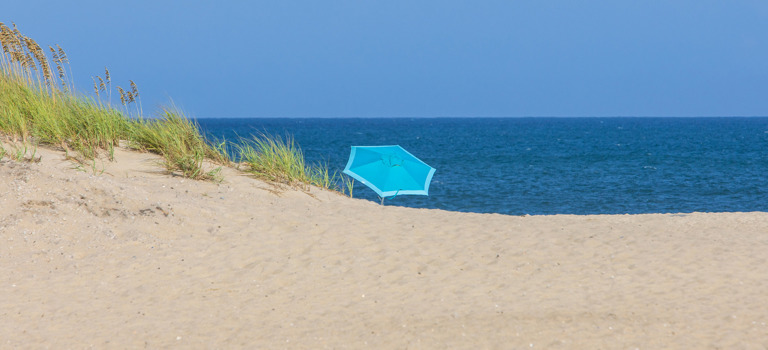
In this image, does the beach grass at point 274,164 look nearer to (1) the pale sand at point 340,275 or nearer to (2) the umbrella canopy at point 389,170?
(2) the umbrella canopy at point 389,170

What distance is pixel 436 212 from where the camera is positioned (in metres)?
10.4

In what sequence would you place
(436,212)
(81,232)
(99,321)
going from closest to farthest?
(99,321), (81,232), (436,212)

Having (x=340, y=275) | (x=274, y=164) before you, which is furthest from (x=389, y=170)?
(x=340, y=275)

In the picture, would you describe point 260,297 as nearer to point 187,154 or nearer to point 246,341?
point 246,341

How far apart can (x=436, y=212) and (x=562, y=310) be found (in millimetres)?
4724

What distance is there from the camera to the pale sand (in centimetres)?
535

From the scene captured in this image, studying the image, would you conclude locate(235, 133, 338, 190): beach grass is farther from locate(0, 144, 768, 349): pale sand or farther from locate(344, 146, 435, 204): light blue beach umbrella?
locate(0, 144, 768, 349): pale sand

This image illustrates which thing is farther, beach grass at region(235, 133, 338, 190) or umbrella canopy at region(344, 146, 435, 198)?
beach grass at region(235, 133, 338, 190)

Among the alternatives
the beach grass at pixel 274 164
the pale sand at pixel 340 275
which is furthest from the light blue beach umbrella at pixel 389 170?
the pale sand at pixel 340 275

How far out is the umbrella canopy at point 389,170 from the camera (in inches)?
433

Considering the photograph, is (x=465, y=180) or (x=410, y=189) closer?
(x=410, y=189)

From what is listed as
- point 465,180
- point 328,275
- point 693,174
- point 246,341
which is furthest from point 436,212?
point 693,174

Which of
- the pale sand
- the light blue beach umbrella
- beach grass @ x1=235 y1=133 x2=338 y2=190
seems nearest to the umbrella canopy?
the light blue beach umbrella

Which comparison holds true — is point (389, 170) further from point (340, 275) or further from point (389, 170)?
point (340, 275)
